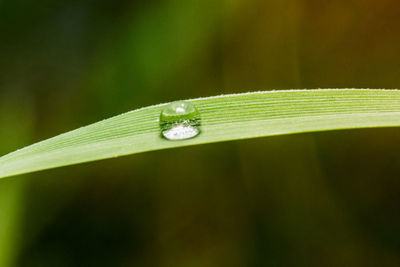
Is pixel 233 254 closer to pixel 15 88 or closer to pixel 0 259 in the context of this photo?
pixel 0 259

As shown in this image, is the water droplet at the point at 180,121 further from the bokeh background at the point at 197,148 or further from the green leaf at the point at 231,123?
the bokeh background at the point at 197,148

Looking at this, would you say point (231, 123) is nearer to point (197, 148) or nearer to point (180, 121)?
point (180, 121)

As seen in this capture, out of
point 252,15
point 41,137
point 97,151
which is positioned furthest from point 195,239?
point 252,15

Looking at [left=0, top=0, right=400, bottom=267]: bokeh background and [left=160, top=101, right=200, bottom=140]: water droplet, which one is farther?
[left=0, top=0, right=400, bottom=267]: bokeh background

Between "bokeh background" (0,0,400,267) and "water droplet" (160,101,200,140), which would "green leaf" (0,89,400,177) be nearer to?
"water droplet" (160,101,200,140)

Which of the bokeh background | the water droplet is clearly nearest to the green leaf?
the water droplet

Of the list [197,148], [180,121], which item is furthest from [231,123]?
[197,148]

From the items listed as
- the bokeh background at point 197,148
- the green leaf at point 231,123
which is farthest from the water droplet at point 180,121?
the bokeh background at point 197,148
